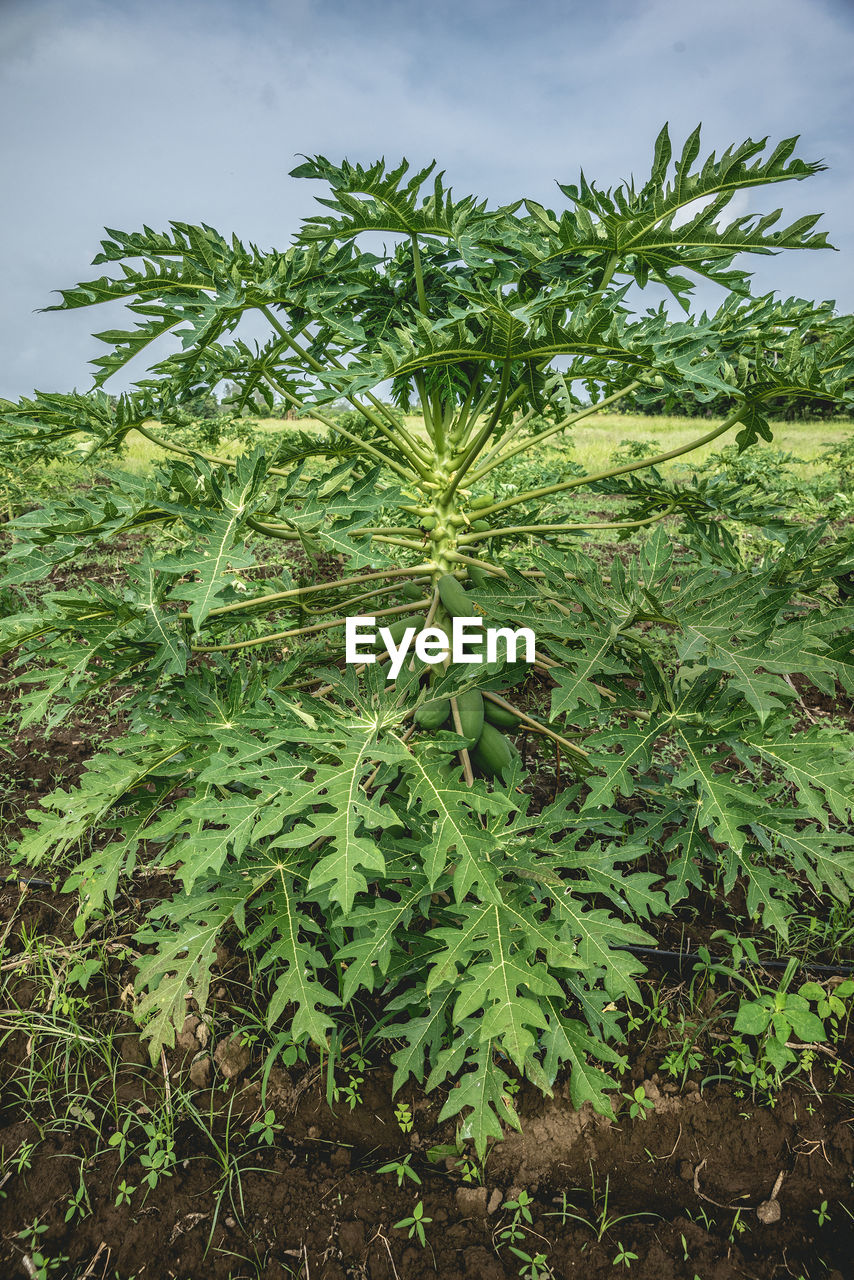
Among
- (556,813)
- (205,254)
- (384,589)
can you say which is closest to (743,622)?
(556,813)

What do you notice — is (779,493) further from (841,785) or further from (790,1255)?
(790,1255)

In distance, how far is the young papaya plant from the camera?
125 centimetres

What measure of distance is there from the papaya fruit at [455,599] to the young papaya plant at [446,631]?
0.01 meters

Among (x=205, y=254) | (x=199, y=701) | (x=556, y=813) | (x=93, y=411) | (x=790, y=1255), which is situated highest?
(x=205, y=254)

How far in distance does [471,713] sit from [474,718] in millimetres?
13

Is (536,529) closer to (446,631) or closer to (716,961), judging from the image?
(446,631)

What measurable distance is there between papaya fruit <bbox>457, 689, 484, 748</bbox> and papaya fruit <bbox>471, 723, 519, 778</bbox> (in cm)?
3

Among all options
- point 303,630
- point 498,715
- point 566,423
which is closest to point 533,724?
Result: point 498,715

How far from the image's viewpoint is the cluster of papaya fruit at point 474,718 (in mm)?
1565

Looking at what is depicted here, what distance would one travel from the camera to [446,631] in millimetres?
1666

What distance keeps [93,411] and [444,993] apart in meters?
1.40

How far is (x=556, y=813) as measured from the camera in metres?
1.47

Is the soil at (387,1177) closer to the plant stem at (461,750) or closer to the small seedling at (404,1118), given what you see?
the small seedling at (404,1118)

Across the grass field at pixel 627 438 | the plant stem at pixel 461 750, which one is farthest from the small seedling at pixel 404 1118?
the grass field at pixel 627 438
